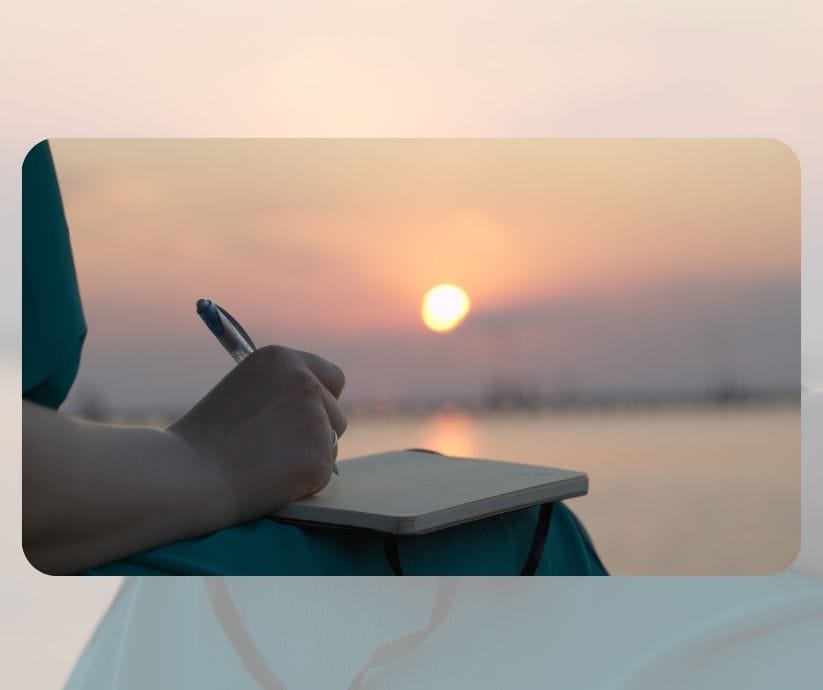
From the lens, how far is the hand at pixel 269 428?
0.50m

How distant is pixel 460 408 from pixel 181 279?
1.63ft

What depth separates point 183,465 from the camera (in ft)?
1.53

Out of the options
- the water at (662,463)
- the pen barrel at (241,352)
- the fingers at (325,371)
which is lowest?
the water at (662,463)

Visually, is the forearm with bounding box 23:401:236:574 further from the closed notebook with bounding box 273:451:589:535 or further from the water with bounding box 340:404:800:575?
the water with bounding box 340:404:800:575

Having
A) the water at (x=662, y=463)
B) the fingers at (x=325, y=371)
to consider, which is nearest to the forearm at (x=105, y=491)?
the fingers at (x=325, y=371)

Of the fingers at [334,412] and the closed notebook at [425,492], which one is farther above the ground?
the fingers at [334,412]

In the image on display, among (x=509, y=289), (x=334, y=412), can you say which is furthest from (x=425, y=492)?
(x=509, y=289)

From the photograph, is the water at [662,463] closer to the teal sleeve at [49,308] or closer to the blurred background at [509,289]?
the blurred background at [509,289]

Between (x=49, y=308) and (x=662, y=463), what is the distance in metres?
1.17

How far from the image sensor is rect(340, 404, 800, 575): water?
824 millimetres

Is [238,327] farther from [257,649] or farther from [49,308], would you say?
[257,649]

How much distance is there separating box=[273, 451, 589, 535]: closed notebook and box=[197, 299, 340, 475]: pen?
0.11m

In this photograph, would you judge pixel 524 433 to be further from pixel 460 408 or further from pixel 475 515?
pixel 475 515

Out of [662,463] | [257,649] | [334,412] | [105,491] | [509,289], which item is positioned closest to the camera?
[105,491]
